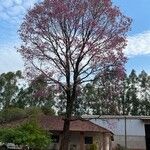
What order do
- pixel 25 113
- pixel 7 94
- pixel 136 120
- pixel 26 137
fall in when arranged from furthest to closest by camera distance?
pixel 7 94
pixel 136 120
pixel 25 113
pixel 26 137

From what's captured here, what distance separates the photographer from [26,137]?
90.2 feet

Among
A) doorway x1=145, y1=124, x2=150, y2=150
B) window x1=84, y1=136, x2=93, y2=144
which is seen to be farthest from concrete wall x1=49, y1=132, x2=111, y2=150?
doorway x1=145, y1=124, x2=150, y2=150

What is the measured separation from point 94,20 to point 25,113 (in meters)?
26.7

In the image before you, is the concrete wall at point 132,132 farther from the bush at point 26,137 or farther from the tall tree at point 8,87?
the bush at point 26,137

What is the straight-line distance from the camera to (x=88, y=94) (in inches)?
1251

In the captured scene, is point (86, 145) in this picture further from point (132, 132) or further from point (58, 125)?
point (132, 132)

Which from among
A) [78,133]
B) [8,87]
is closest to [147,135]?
[78,133]

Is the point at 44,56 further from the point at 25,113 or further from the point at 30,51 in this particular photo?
the point at 25,113

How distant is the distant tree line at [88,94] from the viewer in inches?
1120

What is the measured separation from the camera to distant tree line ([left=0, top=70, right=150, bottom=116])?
28438 mm

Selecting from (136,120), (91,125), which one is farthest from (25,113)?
(136,120)

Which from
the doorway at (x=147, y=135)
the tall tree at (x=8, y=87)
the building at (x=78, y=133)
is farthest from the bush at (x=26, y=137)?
the tall tree at (x=8, y=87)

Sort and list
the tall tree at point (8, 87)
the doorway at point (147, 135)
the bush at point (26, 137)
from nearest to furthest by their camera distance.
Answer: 1. the bush at point (26, 137)
2. the doorway at point (147, 135)
3. the tall tree at point (8, 87)

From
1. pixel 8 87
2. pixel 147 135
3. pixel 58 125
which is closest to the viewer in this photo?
pixel 58 125
